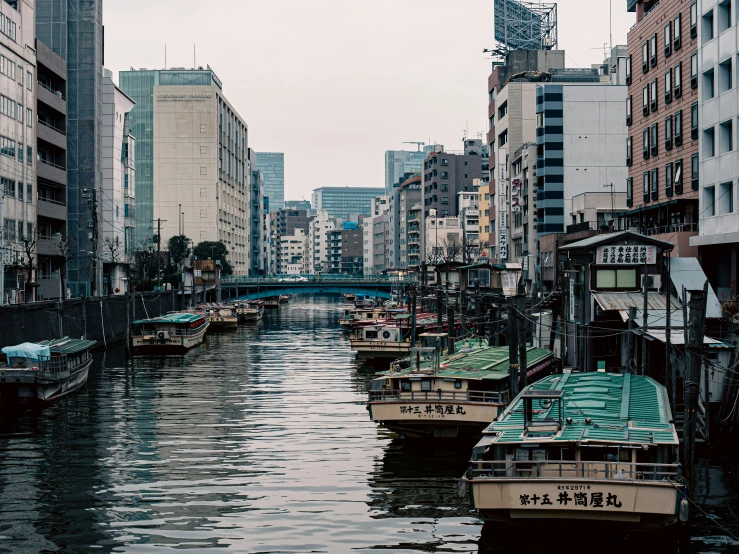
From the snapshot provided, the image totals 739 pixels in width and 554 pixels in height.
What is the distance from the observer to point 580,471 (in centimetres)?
2464

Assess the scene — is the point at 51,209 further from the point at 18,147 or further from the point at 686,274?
the point at 686,274

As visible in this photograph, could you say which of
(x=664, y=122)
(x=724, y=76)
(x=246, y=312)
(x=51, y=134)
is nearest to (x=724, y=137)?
(x=724, y=76)

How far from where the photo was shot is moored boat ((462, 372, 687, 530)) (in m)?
23.4

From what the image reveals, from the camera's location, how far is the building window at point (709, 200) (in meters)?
59.2

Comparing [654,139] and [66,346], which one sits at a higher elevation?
[654,139]

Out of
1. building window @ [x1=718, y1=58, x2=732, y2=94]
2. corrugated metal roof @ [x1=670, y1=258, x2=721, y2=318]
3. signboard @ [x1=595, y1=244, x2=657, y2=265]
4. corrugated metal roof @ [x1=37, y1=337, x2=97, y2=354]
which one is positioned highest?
building window @ [x1=718, y1=58, x2=732, y2=94]

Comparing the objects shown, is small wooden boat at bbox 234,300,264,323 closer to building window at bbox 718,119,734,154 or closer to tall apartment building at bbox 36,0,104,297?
tall apartment building at bbox 36,0,104,297

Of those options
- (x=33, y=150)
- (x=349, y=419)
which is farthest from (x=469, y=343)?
(x=33, y=150)

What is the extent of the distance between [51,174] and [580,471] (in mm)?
89549

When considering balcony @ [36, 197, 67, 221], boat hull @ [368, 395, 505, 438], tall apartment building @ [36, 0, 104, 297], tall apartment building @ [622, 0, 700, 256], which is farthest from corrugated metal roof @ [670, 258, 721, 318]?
tall apartment building @ [36, 0, 104, 297]

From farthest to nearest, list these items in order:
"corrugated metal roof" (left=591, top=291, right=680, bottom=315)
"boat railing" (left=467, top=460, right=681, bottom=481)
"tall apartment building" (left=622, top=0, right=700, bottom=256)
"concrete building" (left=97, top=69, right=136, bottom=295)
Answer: "concrete building" (left=97, top=69, right=136, bottom=295) < "tall apartment building" (left=622, top=0, right=700, bottom=256) < "corrugated metal roof" (left=591, top=291, right=680, bottom=315) < "boat railing" (left=467, top=460, right=681, bottom=481)

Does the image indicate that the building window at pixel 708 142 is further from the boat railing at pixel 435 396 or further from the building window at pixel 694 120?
the boat railing at pixel 435 396

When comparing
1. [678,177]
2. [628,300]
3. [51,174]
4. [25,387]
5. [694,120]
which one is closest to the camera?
[628,300]

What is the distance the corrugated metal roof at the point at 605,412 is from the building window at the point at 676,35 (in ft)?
122
